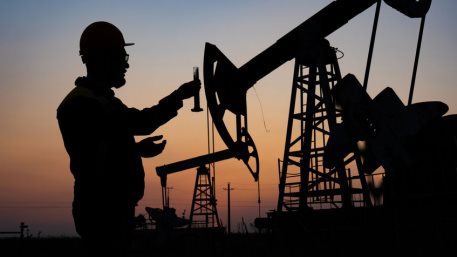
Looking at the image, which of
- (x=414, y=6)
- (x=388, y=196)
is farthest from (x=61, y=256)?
(x=414, y=6)

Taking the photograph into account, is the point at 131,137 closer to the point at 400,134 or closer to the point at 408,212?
the point at 408,212

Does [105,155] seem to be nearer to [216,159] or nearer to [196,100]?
[196,100]

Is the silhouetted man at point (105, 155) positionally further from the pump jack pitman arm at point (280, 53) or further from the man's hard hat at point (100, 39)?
the pump jack pitman arm at point (280, 53)

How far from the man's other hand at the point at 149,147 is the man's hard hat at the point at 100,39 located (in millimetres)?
593

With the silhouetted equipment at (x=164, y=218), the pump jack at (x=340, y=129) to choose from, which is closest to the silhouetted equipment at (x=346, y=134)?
the pump jack at (x=340, y=129)

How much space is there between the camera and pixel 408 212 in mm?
8445

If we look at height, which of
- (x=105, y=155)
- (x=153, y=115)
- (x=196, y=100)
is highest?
(x=196, y=100)

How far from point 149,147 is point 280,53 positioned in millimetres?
8776

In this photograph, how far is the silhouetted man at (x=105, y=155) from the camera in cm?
249

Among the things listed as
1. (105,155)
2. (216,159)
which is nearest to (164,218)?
(216,159)

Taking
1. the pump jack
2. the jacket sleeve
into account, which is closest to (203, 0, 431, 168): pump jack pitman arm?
the pump jack

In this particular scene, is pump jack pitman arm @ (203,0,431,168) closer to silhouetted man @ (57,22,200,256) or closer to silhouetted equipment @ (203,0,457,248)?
silhouetted equipment @ (203,0,457,248)

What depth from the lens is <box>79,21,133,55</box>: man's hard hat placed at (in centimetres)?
290

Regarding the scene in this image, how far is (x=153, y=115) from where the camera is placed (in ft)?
8.95
